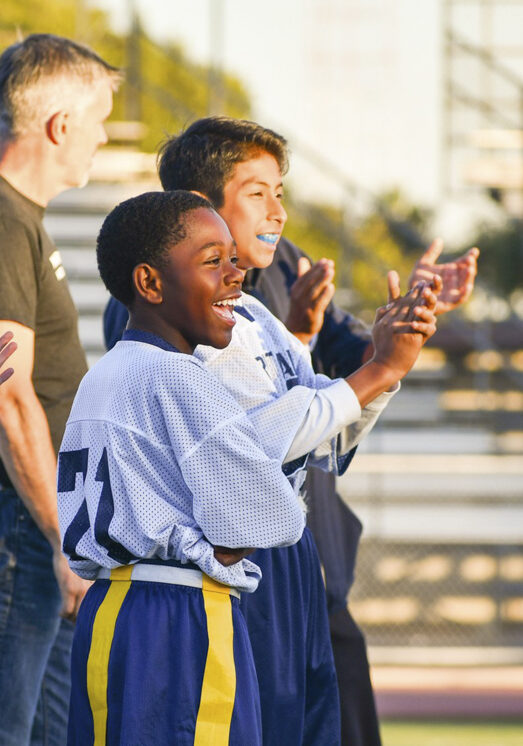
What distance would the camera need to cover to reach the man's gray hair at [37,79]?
3.16 meters

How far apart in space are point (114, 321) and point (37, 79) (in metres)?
0.65

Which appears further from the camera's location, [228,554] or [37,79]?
[37,79]

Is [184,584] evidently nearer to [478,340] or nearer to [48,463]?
[48,463]

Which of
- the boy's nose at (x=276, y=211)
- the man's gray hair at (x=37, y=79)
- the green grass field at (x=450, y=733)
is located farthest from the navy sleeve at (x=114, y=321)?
the green grass field at (x=450, y=733)

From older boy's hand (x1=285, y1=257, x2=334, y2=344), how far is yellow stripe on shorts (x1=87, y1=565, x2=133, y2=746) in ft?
3.09

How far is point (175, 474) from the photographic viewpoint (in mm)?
2176

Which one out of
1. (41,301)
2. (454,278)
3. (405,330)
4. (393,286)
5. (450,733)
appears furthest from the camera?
(450,733)

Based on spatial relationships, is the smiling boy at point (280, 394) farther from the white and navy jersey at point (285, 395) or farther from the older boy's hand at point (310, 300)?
the older boy's hand at point (310, 300)

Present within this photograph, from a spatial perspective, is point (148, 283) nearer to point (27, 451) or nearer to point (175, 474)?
point (175, 474)

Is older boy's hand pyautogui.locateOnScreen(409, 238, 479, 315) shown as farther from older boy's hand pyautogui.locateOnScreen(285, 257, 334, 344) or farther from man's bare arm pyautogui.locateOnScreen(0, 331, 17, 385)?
man's bare arm pyautogui.locateOnScreen(0, 331, 17, 385)

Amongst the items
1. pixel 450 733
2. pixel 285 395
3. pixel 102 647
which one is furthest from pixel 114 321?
pixel 450 733

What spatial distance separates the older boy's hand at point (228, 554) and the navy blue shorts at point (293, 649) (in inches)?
11.9

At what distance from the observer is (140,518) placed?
213 centimetres

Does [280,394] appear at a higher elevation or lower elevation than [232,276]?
lower
